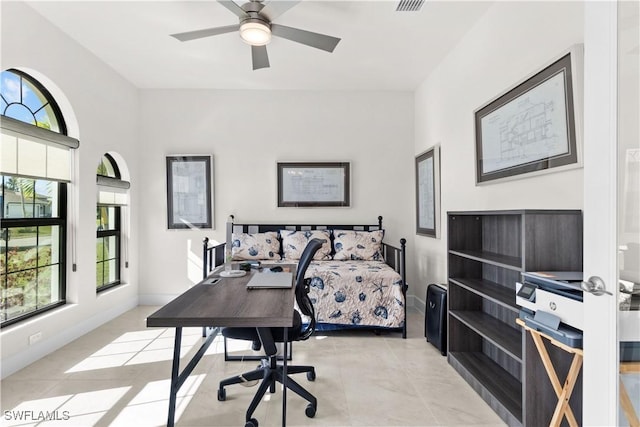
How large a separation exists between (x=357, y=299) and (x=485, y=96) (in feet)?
6.70

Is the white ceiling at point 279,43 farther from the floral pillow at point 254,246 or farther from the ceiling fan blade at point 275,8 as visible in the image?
the floral pillow at point 254,246

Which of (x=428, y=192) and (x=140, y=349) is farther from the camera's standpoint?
(x=428, y=192)

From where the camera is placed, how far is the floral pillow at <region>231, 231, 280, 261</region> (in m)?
3.75

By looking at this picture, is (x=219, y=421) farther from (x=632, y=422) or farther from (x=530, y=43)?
(x=530, y=43)

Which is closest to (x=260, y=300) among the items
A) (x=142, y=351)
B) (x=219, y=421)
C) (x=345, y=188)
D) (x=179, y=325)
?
(x=179, y=325)

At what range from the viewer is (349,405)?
6.60ft

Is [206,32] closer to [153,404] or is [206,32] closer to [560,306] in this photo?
[153,404]

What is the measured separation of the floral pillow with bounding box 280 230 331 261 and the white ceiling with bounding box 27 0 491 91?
1.79 meters

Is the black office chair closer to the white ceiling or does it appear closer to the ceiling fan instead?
the ceiling fan

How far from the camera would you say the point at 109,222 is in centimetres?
379

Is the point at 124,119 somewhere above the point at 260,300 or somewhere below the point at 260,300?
above

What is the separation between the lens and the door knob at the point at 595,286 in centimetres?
108

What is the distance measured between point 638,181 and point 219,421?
7.13 ft

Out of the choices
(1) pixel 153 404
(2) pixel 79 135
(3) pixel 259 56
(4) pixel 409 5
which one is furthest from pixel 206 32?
(1) pixel 153 404
